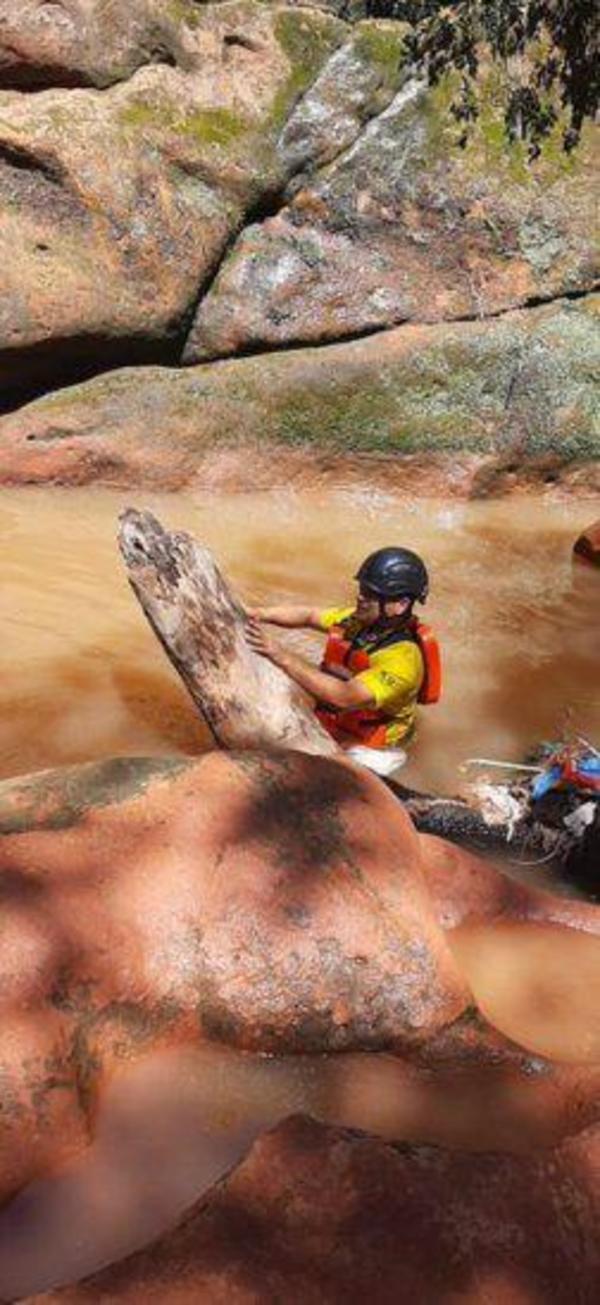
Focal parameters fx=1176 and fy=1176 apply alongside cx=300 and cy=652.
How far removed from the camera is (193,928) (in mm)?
3234

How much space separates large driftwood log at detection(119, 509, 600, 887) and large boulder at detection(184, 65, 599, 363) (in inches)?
242

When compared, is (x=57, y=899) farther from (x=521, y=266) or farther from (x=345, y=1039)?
(x=521, y=266)

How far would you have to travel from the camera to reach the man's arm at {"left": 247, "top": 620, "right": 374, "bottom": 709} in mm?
5262

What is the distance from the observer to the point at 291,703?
5352mm

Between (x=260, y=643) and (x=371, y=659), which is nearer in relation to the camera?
(x=260, y=643)

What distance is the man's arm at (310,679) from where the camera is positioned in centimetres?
526

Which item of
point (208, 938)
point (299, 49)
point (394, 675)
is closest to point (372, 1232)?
point (208, 938)

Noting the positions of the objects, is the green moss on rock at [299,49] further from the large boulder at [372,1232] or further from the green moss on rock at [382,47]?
the large boulder at [372,1232]

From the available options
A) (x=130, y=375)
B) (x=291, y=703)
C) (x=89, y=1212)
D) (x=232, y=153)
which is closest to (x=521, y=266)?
(x=232, y=153)

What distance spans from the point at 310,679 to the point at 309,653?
7.70 ft

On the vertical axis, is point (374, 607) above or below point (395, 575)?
below

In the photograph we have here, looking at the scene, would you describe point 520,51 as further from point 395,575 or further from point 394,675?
point 394,675

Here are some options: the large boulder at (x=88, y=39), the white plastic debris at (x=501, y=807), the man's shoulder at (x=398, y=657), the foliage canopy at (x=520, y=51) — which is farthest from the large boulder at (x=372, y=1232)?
the foliage canopy at (x=520, y=51)

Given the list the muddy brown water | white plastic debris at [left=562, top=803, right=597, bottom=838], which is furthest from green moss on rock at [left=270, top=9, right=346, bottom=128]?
white plastic debris at [left=562, top=803, right=597, bottom=838]
